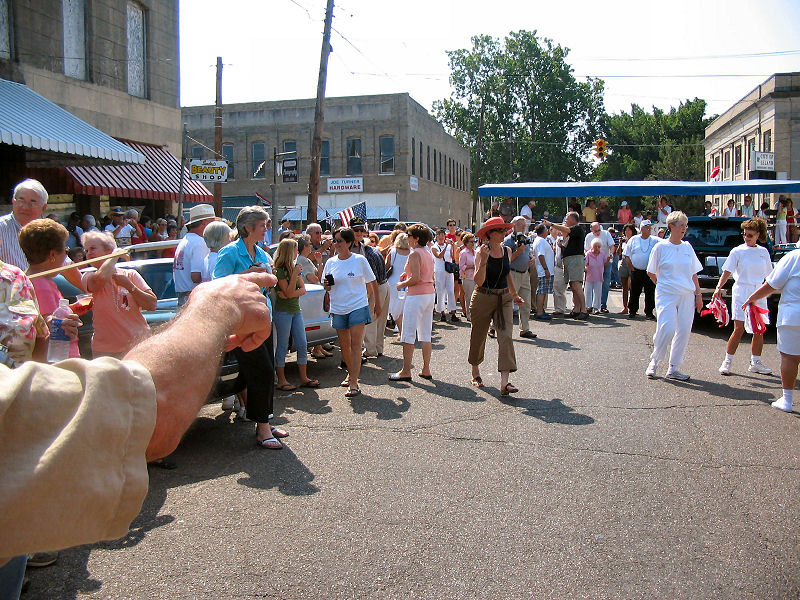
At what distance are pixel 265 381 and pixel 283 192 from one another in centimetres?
4256

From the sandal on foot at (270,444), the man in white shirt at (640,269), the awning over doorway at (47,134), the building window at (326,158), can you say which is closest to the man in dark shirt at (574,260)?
the man in white shirt at (640,269)

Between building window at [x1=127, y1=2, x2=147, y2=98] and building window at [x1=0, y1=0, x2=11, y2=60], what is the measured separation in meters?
3.85

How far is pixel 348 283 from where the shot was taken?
8.19m

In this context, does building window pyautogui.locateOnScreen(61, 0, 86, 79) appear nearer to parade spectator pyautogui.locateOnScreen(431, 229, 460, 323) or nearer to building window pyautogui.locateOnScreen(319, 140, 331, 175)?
parade spectator pyautogui.locateOnScreen(431, 229, 460, 323)

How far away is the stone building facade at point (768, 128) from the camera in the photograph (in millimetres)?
37250

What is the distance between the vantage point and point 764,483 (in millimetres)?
4980

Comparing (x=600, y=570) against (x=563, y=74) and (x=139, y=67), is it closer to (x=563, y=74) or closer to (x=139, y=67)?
(x=139, y=67)

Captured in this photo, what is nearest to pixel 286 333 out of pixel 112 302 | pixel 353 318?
pixel 353 318

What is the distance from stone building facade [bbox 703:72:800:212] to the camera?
3725 centimetres

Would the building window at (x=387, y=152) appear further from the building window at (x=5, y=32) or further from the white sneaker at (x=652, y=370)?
the white sneaker at (x=652, y=370)

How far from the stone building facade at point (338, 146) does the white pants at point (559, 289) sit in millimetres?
29064

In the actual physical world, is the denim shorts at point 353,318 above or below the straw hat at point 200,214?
below

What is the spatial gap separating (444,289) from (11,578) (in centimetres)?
1250

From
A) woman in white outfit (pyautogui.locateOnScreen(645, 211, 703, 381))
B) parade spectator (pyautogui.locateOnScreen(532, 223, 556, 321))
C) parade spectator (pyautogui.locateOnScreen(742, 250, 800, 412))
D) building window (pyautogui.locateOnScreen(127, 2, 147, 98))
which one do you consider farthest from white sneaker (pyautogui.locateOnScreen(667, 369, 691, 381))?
building window (pyautogui.locateOnScreen(127, 2, 147, 98))
